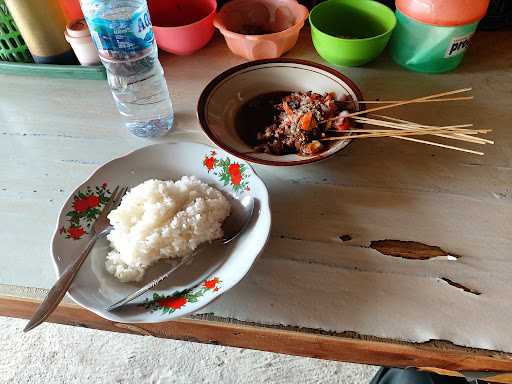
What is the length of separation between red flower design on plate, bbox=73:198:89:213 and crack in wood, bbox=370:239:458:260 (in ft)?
1.48

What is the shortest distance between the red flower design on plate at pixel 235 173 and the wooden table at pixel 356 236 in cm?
7

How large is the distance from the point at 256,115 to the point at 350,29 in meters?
0.34

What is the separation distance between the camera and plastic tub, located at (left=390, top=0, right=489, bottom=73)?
2.76ft

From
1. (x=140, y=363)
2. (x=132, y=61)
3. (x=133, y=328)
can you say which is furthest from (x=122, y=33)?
(x=140, y=363)

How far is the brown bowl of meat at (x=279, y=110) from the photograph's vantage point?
766mm

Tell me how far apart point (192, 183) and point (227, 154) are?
0.08 meters

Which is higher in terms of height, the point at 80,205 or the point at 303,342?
the point at 80,205

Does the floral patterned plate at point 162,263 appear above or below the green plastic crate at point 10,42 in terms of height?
below

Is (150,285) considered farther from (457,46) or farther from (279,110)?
(457,46)

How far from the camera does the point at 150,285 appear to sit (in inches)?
24.4

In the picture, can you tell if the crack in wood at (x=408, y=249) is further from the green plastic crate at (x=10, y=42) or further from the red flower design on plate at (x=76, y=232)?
the green plastic crate at (x=10, y=42)

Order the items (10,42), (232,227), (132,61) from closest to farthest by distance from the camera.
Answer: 1. (232,227)
2. (132,61)
3. (10,42)

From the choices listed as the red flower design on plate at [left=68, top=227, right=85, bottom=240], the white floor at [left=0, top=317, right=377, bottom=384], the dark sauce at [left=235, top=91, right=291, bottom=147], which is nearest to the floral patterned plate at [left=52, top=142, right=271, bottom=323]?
the red flower design on plate at [left=68, top=227, right=85, bottom=240]

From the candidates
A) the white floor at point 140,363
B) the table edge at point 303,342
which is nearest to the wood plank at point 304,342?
the table edge at point 303,342
